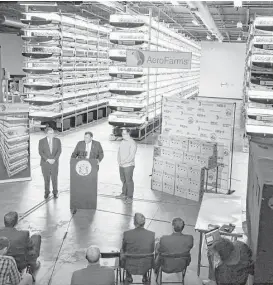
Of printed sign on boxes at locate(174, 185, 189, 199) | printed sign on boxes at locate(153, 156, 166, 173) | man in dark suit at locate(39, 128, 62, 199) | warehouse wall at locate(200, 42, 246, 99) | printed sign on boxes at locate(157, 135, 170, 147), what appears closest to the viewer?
man in dark suit at locate(39, 128, 62, 199)

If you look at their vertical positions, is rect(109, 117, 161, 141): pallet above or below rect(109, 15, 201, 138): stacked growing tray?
below

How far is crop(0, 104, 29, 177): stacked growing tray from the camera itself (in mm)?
9773

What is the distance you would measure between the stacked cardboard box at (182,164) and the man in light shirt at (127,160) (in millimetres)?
988

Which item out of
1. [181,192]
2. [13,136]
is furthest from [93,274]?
[13,136]

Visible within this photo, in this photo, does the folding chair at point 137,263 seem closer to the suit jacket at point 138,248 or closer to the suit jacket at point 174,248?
the suit jacket at point 138,248

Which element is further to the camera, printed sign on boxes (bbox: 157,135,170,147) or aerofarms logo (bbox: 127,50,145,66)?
aerofarms logo (bbox: 127,50,145,66)

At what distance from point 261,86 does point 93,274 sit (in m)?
11.1

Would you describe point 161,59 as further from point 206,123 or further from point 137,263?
point 137,263

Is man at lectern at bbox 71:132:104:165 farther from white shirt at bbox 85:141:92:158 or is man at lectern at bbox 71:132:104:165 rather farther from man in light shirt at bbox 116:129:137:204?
man in light shirt at bbox 116:129:137:204

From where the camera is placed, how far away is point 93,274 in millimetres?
4418

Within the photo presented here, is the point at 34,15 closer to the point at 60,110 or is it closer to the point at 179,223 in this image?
the point at 60,110

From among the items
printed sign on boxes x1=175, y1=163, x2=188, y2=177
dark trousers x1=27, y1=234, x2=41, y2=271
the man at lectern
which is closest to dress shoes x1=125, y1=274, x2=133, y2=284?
dark trousers x1=27, y1=234, x2=41, y2=271

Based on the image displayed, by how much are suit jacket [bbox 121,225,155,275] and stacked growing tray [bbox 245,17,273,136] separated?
31.4 ft

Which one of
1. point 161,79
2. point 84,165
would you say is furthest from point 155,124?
point 84,165
